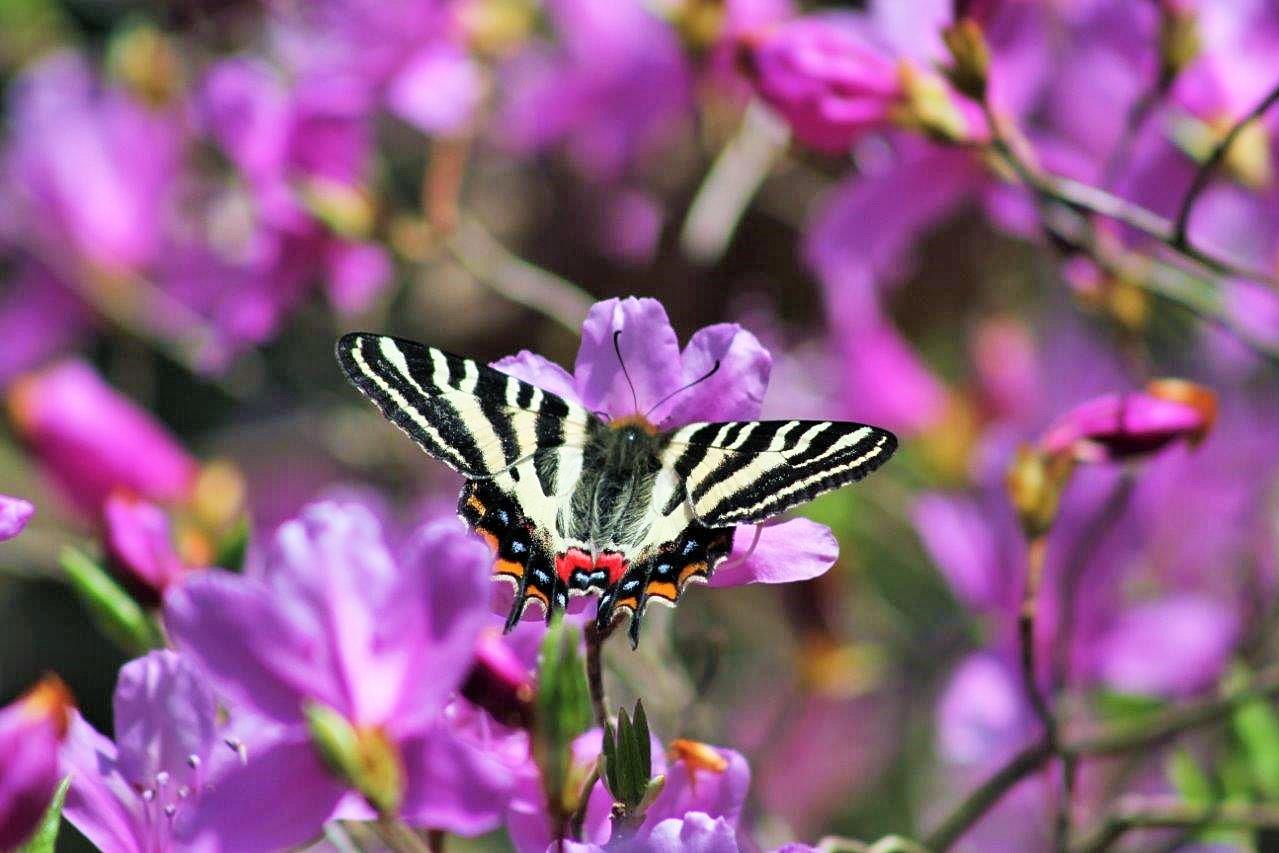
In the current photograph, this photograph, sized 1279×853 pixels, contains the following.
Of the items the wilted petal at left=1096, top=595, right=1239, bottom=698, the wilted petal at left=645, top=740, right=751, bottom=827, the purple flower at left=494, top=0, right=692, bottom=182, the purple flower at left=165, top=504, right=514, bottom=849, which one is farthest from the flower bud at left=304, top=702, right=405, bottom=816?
the purple flower at left=494, top=0, right=692, bottom=182

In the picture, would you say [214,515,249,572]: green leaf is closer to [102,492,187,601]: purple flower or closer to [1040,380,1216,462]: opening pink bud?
[102,492,187,601]: purple flower

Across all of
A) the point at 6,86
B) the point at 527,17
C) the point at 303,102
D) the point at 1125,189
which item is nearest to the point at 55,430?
the point at 303,102

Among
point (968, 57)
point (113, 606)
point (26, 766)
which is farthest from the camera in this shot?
point (968, 57)

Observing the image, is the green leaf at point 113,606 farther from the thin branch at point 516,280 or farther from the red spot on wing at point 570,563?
the thin branch at point 516,280

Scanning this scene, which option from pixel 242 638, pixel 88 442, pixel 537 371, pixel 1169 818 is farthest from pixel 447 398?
pixel 88 442

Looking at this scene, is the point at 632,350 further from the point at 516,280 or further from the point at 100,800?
the point at 516,280

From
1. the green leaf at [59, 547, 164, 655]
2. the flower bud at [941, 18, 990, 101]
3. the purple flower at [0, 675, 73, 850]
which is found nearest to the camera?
the purple flower at [0, 675, 73, 850]
